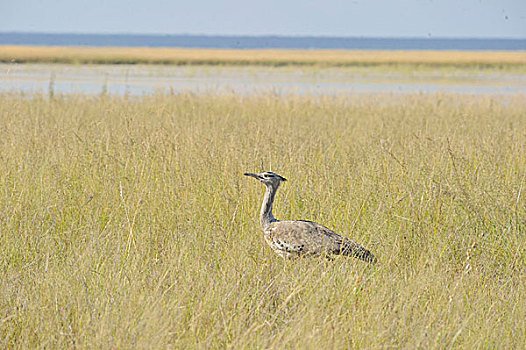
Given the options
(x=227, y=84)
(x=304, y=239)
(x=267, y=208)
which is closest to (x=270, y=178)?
(x=267, y=208)

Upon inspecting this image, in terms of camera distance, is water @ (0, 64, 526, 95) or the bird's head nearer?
the bird's head

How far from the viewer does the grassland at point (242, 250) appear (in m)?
3.33

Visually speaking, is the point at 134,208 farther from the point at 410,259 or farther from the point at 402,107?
the point at 402,107

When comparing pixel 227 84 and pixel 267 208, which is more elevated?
pixel 267 208

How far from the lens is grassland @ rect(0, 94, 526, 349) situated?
333 cm

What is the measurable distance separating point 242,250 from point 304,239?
1.34 ft

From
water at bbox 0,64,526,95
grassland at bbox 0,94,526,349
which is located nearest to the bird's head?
grassland at bbox 0,94,526,349

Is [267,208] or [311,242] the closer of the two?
[311,242]

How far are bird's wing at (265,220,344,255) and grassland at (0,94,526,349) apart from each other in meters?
0.10

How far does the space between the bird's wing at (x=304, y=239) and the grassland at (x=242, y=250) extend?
0.10 m

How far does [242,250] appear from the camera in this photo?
4.27 meters

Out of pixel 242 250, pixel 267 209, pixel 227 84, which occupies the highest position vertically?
pixel 267 209

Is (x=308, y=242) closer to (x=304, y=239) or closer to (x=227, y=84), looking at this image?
(x=304, y=239)

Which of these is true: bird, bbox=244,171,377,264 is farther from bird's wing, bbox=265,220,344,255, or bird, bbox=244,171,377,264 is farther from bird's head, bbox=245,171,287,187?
bird's head, bbox=245,171,287,187
